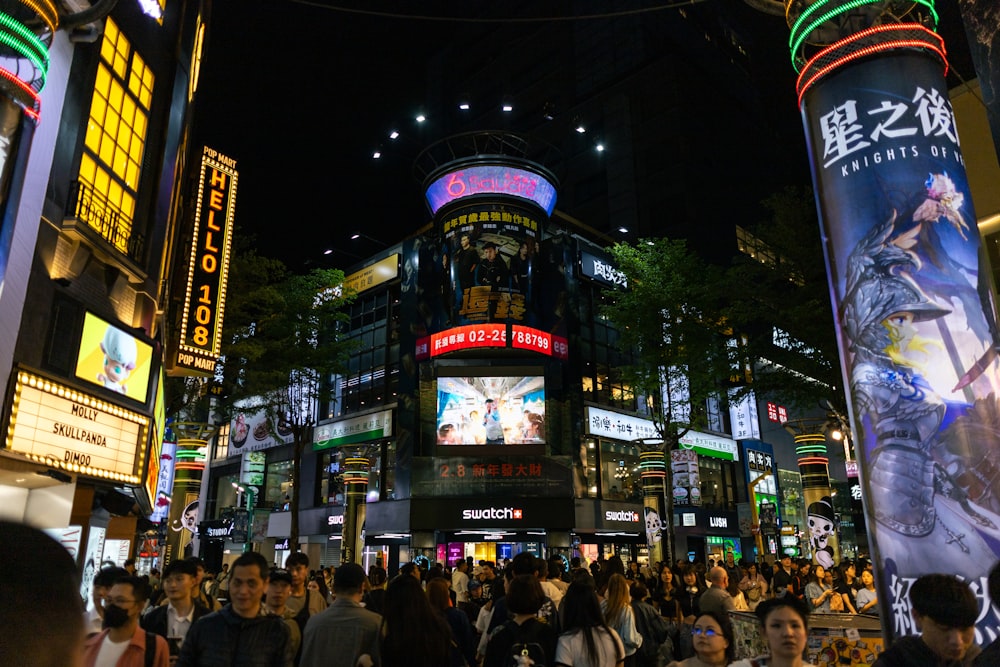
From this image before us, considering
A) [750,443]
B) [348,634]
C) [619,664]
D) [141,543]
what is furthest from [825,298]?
[141,543]

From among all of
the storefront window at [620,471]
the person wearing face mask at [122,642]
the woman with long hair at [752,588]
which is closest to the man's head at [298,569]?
the person wearing face mask at [122,642]

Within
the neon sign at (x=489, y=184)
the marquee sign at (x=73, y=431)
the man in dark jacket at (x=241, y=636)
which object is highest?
the neon sign at (x=489, y=184)

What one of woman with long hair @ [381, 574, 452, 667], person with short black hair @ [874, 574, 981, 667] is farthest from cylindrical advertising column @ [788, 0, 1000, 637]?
woman with long hair @ [381, 574, 452, 667]

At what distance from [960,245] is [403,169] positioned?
4676 cm

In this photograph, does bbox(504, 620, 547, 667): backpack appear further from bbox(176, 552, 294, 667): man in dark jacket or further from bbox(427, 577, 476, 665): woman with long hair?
bbox(427, 577, 476, 665): woman with long hair

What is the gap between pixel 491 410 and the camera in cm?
2972

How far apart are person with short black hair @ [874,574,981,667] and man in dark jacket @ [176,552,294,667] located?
367cm

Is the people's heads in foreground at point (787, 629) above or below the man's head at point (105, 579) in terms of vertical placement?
below

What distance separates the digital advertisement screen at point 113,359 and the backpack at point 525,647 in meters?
10.1

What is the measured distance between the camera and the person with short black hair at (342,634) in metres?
5.02

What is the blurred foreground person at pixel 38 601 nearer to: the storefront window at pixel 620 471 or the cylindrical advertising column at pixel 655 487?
the cylindrical advertising column at pixel 655 487

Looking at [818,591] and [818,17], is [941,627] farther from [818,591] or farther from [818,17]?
[818,591]

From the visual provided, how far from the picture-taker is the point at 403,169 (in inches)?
2052

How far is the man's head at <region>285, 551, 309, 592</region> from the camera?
24.9 ft
